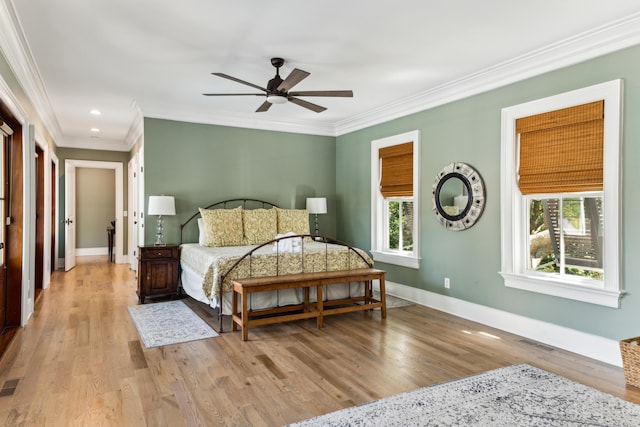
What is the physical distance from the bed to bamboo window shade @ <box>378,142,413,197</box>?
4.00ft

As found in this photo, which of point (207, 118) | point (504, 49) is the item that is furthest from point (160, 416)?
point (207, 118)

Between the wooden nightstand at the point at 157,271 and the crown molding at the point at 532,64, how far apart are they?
3.51 metres

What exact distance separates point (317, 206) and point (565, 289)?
373 cm

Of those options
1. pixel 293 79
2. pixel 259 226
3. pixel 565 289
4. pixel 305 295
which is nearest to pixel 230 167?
pixel 259 226

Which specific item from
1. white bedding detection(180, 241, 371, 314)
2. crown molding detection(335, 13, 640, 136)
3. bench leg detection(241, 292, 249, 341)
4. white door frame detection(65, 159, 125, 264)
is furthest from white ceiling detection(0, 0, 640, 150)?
white door frame detection(65, 159, 125, 264)

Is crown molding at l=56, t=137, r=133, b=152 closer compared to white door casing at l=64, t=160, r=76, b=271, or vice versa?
white door casing at l=64, t=160, r=76, b=271

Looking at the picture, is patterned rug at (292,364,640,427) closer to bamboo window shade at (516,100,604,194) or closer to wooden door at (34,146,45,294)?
bamboo window shade at (516,100,604,194)

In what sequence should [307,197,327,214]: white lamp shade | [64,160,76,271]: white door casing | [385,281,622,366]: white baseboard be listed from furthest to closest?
[64,160,76,271]: white door casing, [307,197,327,214]: white lamp shade, [385,281,622,366]: white baseboard

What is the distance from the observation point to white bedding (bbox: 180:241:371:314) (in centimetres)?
433

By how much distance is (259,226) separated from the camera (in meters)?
6.03

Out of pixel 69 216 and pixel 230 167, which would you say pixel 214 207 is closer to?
pixel 230 167

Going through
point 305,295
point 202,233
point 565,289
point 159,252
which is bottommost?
point 305,295

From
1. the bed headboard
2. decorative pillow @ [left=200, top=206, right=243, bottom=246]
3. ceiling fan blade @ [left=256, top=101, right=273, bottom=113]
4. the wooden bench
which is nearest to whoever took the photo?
the wooden bench

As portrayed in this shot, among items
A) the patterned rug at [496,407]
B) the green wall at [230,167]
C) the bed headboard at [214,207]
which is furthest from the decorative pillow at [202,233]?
the patterned rug at [496,407]
